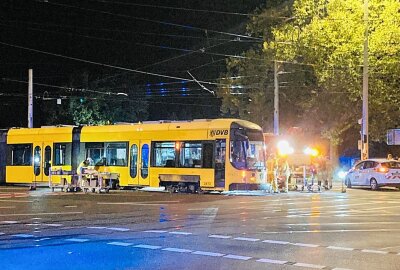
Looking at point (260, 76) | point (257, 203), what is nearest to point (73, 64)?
point (260, 76)

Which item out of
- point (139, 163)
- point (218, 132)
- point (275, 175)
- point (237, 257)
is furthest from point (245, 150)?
point (237, 257)

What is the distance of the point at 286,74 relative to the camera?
41.1 meters

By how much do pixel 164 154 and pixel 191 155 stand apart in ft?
5.40

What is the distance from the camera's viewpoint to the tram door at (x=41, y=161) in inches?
1318

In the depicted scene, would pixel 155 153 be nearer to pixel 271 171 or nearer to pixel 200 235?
pixel 271 171

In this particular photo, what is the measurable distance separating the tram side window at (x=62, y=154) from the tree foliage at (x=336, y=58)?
1495cm

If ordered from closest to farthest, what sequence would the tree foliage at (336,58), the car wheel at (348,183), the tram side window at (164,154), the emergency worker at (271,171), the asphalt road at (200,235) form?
the asphalt road at (200,235) < the emergency worker at (271,171) < the tram side window at (164,154) < the car wheel at (348,183) < the tree foliage at (336,58)

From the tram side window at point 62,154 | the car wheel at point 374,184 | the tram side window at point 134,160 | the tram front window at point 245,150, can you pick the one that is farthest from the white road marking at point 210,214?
the tram side window at point 62,154

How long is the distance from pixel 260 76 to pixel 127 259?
1335 inches

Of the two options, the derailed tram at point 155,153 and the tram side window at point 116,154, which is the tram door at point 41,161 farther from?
the tram side window at point 116,154

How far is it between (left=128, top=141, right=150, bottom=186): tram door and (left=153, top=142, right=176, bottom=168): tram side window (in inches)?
19.1

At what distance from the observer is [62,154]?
33031 mm

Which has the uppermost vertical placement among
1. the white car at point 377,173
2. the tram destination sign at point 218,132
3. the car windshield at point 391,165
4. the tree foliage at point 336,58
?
the tree foliage at point 336,58

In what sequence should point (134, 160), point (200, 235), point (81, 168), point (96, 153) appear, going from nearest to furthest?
point (200, 235) → point (81, 168) → point (134, 160) → point (96, 153)
